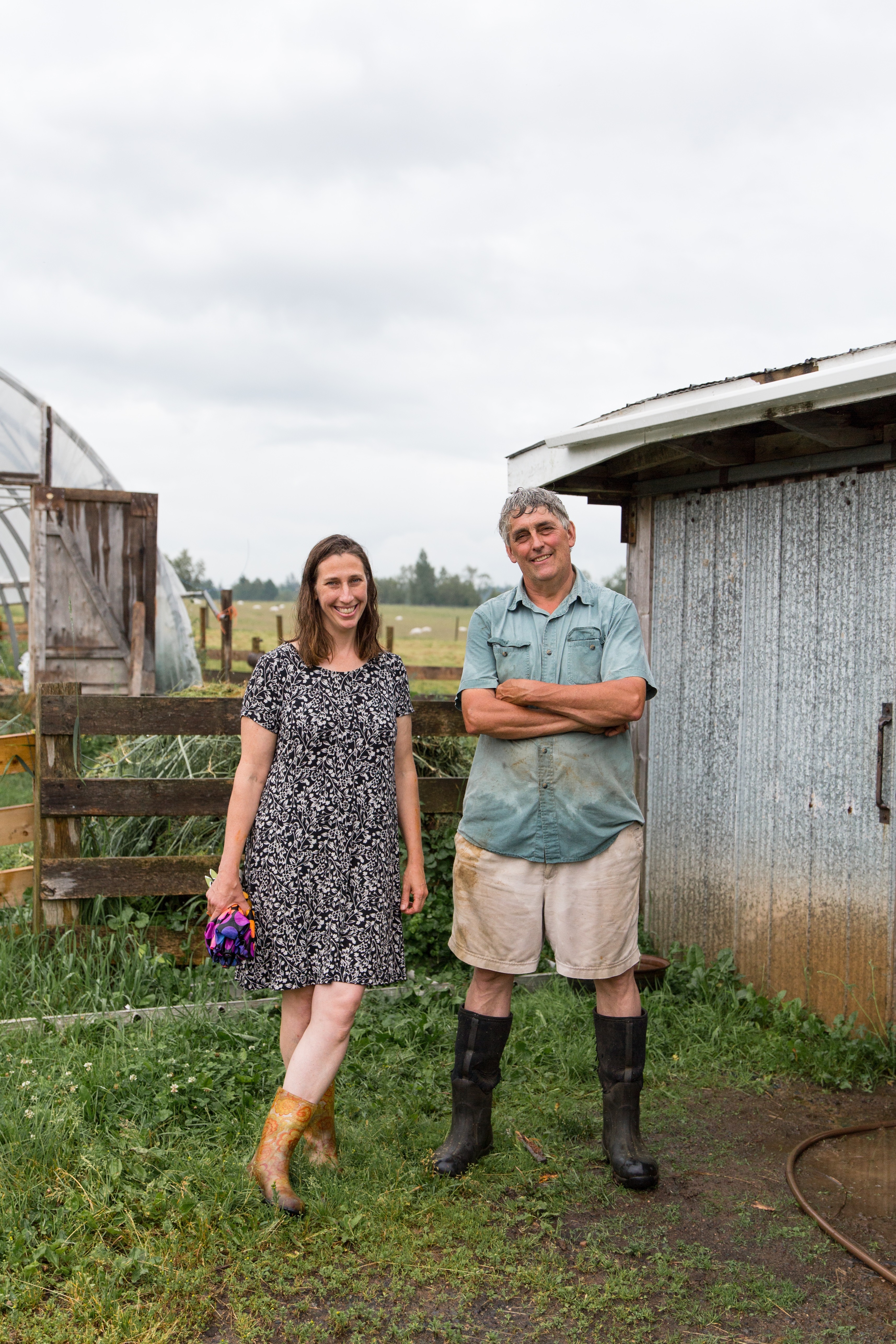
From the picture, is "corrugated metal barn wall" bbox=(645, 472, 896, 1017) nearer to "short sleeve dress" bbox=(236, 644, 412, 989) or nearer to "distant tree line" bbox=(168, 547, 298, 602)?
"short sleeve dress" bbox=(236, 644, 412, 989)

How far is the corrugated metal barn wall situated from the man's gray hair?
1660 mm

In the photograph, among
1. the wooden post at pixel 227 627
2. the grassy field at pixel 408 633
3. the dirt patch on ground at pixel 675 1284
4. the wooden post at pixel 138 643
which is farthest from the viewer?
the grassy field at pixel 408 633

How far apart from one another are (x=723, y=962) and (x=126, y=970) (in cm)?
273

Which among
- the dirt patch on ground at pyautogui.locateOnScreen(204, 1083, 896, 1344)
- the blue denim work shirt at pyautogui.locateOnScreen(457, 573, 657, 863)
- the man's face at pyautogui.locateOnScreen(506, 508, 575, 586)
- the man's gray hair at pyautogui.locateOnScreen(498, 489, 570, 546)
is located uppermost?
the man's gray hair at pyautogui.locateOnScreen(498, 489, 570, 546)

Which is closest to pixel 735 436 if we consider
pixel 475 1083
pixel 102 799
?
pixel 475 1083

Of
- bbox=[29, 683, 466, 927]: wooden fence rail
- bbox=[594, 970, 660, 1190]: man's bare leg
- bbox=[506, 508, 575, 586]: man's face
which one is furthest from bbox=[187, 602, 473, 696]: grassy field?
bbox=[594, 970, 660, 1190]: man's bare leg

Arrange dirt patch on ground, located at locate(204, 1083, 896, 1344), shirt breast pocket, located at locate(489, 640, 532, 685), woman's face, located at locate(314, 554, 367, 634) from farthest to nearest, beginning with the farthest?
shirt breast pocket, located at locate(489, 640, 532, 685), woman's face, located at locate(314, 554, 367, 634), dirt patch on ground, located at locate(204, 1083, 896, 1344)

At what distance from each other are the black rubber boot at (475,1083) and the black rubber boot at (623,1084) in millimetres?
341

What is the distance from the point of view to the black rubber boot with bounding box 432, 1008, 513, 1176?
3506mm

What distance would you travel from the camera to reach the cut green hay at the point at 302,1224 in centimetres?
271

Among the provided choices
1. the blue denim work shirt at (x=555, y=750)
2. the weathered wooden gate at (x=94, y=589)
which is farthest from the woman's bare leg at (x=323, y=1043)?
the weathered wooden gate at (x=94, y=589)

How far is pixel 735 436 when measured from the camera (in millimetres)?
4785

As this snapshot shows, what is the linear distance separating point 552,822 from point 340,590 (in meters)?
1.00

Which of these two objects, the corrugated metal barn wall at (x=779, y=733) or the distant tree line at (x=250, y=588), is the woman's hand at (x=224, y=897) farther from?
the distant tree line at (x=250, y=588)
